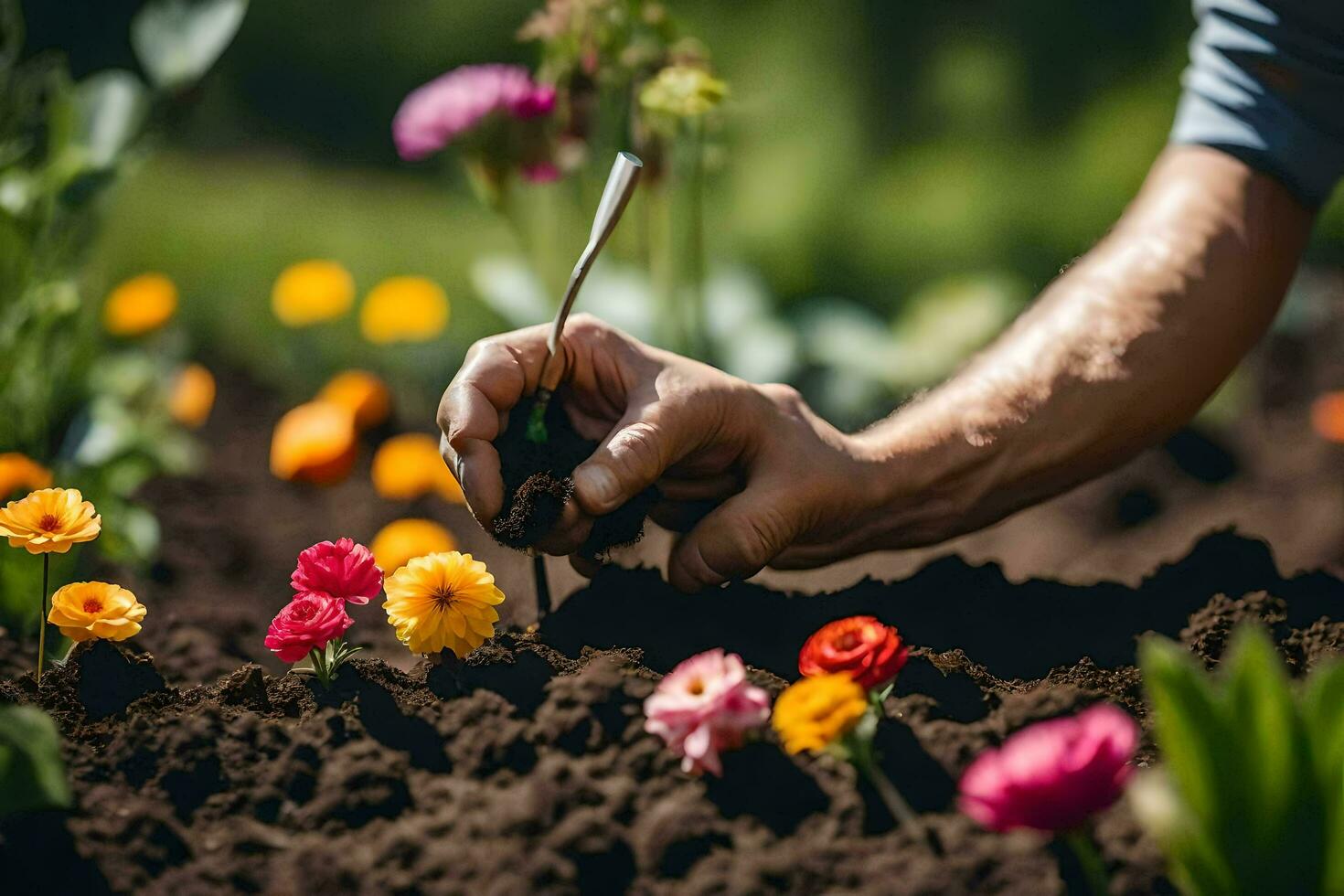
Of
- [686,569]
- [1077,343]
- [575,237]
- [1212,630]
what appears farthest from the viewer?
[575,237]

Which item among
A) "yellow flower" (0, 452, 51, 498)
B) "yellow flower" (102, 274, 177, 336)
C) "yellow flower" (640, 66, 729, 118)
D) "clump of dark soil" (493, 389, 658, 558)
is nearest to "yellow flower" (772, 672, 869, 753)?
"clump of dark soil" (493, 389, 658, 558)

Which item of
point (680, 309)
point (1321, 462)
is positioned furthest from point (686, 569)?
point (1321, 462)

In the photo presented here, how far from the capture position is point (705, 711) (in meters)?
1.14

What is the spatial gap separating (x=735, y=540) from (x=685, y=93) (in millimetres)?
815

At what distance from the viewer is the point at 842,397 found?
2.66 meters

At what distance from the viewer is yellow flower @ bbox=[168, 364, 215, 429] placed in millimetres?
2652

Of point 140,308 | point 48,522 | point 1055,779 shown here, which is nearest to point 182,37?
point 140,308

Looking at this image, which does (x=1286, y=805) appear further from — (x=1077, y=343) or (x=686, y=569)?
(x=1077, y=343)

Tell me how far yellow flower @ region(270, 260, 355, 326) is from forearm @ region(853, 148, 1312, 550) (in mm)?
1374

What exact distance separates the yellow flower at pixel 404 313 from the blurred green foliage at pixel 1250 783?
6.47 ft

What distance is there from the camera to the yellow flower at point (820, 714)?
1131 millimetres

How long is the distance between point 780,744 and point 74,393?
5.72ft

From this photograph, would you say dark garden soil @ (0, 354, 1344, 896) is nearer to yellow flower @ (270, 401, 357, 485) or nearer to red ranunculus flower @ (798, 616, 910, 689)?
red ranunculus flower @ (798, 616, 910, 689)

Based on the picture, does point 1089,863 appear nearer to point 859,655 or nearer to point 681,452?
point 859,655
